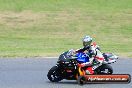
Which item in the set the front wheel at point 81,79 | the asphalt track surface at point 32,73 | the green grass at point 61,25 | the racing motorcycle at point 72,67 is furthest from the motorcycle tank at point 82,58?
the green grass at point 61,25

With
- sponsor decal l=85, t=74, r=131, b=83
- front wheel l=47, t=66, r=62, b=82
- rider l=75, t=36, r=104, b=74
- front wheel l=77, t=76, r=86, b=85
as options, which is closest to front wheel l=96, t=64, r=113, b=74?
rider l=75, t=36, r=104, b=74

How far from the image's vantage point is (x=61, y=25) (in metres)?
29.5

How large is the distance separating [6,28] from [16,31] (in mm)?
779

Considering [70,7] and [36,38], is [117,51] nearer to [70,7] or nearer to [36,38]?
[36,38]

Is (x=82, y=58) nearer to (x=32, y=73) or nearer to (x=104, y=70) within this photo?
(x=104, y=70)

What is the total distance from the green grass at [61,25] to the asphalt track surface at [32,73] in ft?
6.89

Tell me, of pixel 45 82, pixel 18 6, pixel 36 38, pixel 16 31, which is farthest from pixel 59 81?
pixel 18 6

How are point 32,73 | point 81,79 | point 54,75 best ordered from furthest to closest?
point 32,73 < point 54,75 < point 81,79

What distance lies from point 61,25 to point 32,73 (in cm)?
1372

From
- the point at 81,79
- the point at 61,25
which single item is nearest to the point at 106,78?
the point at 81,79

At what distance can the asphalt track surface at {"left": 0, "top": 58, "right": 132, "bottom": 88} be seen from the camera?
13955 mm

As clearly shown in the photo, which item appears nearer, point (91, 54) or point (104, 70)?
point (91, 54)

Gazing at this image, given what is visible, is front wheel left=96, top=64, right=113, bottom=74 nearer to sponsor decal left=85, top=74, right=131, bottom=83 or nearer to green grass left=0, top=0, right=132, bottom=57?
sponsor decal left=85, top=74, right=131, bottom=83

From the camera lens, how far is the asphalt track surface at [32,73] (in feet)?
45.8
